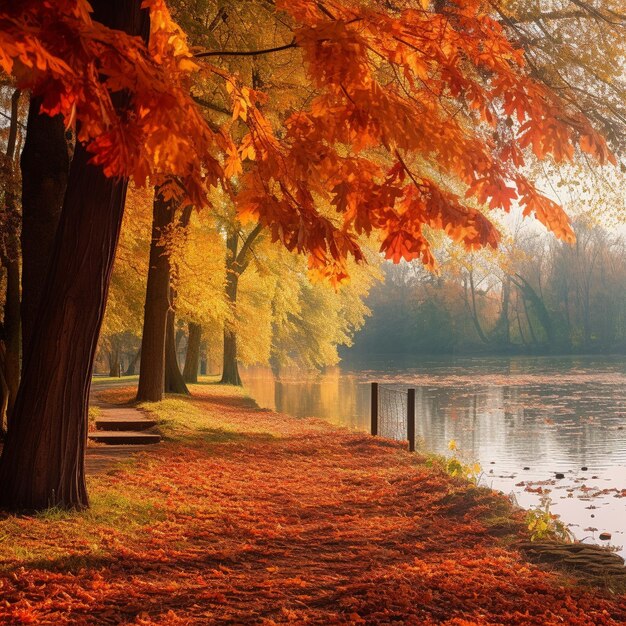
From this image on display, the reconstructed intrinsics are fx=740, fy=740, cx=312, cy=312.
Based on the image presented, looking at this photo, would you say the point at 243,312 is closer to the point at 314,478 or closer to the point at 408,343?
the point at 314,478

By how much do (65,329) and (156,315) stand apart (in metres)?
9.89

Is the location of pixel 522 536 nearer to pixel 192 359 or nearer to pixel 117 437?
pixel 117 437

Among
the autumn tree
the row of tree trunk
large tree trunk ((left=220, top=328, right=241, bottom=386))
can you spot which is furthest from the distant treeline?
the row of tree trunk

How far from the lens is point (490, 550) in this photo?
639 centimetres

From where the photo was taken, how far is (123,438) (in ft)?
37.7

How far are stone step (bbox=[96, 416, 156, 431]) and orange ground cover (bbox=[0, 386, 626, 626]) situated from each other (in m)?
2.65

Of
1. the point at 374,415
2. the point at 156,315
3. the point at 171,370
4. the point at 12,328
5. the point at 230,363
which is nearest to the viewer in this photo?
the point at 12,328

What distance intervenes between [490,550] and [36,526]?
12.4 ft

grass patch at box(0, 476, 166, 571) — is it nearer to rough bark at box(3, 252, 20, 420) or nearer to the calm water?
rough bark at box(3, 252, 20, 420)

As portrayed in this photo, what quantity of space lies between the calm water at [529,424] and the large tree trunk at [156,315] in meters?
5.08

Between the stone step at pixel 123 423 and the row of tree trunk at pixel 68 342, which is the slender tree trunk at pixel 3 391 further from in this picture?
the row of tree trunk at pixel 68 342

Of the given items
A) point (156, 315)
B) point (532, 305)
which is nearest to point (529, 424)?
point (156, 315)

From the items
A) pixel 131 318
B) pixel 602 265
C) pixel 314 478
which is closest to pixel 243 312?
pixel 131 318

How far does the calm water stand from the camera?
35.5 ft
